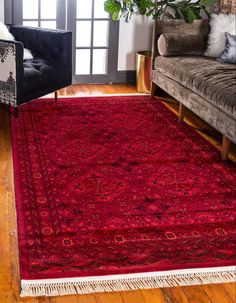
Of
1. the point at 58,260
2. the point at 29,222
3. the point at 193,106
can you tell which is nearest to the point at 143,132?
the point at 193,106

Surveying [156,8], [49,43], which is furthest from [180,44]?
[49,43]

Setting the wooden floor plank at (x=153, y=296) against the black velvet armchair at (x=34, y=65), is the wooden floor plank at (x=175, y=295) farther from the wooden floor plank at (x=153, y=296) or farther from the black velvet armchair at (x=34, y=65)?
the black velvet armchair at (x=34, y=65)

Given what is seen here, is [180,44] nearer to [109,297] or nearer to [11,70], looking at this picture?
[11,70]

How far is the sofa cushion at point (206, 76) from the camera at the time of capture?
11.3ft

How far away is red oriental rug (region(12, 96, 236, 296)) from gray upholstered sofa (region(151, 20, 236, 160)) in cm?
22

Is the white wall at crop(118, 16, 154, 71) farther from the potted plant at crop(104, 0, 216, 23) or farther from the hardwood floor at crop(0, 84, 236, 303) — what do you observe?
the hardwood floor at crop(0, 84, 236, 303)

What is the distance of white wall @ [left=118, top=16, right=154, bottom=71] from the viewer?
5.37m

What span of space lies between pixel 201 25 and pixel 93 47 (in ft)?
3.96

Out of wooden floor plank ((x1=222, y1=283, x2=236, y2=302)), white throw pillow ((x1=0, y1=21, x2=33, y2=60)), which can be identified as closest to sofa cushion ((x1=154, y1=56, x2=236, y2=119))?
white throw pillow ((x1=0, y1=21, x2=33, y2=60))

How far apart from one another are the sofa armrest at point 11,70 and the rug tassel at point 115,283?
207 centimetres

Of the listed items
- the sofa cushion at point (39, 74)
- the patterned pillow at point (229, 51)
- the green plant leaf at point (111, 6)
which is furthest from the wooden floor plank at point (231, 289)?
the green plant leaf at point (111, 6)

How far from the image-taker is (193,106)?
12.9 feet

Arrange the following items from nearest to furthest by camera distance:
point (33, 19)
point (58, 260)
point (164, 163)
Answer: point (58, 260), point (164, 163), point (33, 19)

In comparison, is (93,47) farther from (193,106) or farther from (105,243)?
(105,243)
